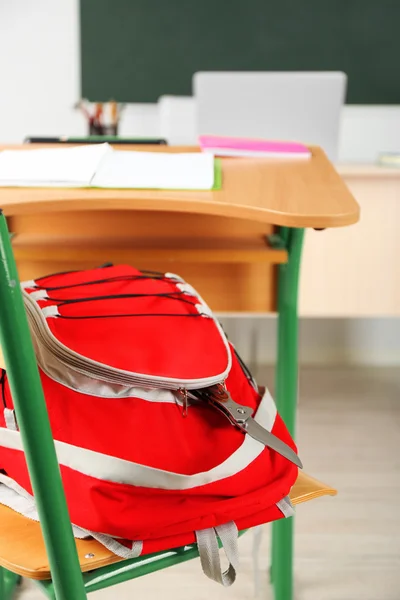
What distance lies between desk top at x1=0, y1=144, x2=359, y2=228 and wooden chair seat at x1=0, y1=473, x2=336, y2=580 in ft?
1.12

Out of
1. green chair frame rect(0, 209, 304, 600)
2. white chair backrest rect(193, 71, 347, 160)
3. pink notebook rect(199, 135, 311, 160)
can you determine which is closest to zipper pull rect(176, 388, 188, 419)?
green chair frame rect(0, 209, 304, 600)

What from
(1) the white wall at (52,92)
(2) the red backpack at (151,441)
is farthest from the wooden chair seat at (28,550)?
(1) the white wall at (52,92)

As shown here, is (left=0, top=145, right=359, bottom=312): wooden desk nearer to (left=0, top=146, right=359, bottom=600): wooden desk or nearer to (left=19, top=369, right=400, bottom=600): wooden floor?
(left=0, top=146, right=359, bottom=600): wooden desk

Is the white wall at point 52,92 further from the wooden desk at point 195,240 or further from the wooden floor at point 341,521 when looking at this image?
the wooden desk at point 195,240

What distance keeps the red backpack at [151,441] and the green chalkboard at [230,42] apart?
297 centimetres

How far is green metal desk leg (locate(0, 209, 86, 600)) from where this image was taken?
641 mm

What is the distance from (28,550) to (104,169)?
56 cm

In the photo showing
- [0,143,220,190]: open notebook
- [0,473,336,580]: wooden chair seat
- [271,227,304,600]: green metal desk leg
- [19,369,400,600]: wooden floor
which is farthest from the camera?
[19,369,400,600]: wooden floor

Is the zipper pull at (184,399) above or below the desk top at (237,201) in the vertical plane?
below

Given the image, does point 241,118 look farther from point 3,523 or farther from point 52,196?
point 3,523

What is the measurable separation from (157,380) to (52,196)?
11.9 inches

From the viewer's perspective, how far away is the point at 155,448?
0.81m

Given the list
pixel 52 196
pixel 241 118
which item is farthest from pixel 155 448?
pixel 241 118

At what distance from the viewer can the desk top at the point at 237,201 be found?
88 centimetres
